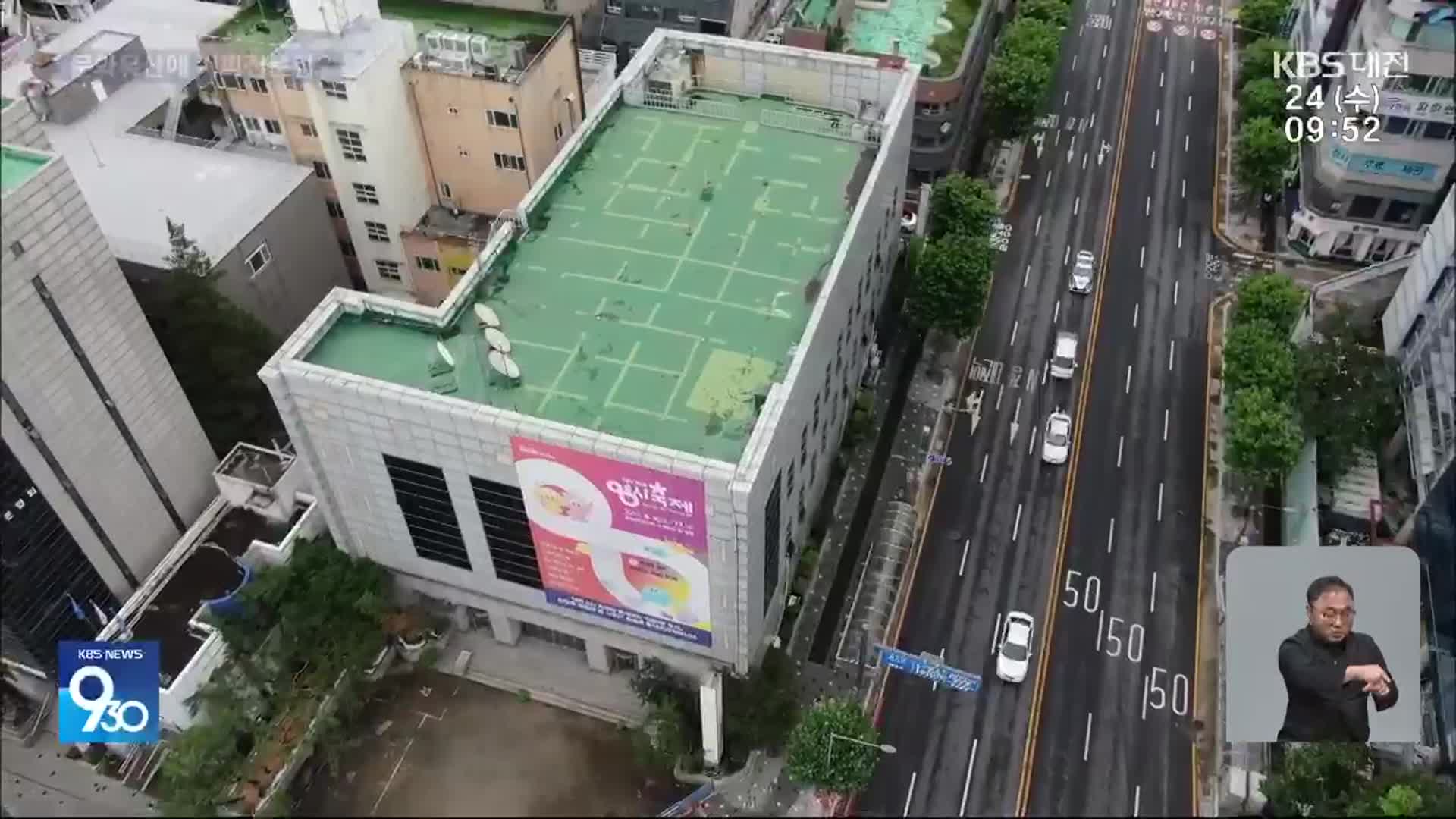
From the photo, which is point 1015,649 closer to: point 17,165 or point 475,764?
point 475,764

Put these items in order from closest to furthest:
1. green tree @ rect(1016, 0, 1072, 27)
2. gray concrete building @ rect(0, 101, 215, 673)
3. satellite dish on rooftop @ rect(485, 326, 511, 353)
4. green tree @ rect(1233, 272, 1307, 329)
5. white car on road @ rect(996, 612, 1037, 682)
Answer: gray concrete building @ rect(0, 101, 215, 673)
satellite dish on rooftop @ rect(485, 326, 511, 353)
white car on road @ rect(996, 612, 1037, 682)
green tree @ rect(1233, 272, 1307, 329)
green tree @ rect(1016, 0, 1072, 27)

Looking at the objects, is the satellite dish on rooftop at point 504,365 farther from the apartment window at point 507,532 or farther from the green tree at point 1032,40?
the green tree at point 1032,40

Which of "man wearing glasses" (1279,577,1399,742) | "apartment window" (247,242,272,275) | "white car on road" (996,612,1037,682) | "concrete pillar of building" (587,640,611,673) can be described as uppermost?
"apartment window" (247,242,272,275)

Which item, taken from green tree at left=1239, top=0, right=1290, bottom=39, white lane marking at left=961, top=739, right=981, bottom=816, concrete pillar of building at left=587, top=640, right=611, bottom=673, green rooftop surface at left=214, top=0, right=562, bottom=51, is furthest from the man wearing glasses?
green tree at left=1239, top=0, right=1290, bottom=39

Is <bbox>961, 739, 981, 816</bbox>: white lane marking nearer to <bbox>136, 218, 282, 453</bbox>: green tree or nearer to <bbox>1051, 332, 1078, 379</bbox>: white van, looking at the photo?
<bbox>1051, 332, 1078, 379</bbox>: white van

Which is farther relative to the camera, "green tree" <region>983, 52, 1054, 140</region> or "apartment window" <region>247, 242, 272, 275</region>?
"green tree" <region>983, 52, 1054, 140</region>

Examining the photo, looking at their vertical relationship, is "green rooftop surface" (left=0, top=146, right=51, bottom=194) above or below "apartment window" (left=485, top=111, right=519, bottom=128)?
above

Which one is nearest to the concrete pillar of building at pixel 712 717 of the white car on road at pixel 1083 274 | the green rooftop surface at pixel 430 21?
the green rooftop surface at pixel 430 21
